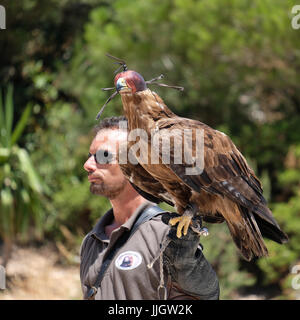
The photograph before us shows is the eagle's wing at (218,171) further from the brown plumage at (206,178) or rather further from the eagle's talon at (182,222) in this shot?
the eagle's talon at (182,222)

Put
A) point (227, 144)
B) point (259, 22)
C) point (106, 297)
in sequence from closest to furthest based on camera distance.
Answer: point (227, 144), point (106, 297), point (259, 22)

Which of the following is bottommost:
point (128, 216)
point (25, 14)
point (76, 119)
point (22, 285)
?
point (22, 285)

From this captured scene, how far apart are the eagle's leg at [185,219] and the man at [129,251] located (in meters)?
0.07

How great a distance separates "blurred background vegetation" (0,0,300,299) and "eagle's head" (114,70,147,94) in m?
4.28

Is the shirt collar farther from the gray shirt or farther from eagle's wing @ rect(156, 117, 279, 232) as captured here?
eagle's wing @ rect(156, 117, 279, 232)

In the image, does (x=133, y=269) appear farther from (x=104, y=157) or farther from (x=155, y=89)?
(x=155, y=89)

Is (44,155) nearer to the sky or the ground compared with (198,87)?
nearer to the ground

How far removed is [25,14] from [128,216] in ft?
23.7

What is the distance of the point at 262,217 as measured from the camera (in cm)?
162

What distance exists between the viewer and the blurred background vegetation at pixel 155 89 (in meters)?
6.68

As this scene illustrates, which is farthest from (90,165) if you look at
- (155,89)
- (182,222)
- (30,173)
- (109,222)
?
(155,89)

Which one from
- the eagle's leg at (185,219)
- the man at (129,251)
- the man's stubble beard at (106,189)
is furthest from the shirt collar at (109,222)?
the eagle's leg at (185,219)

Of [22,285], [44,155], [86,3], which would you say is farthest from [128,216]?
[86,3]
